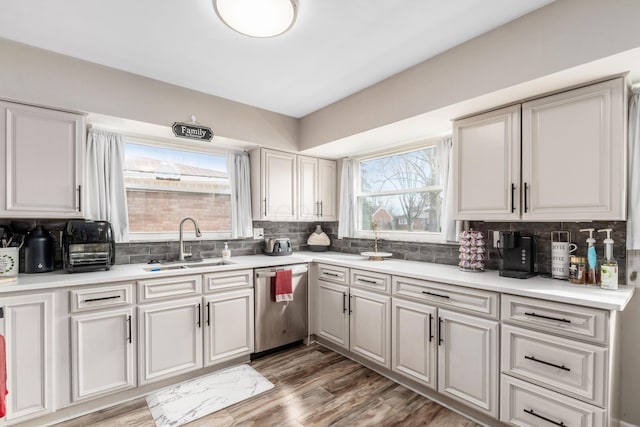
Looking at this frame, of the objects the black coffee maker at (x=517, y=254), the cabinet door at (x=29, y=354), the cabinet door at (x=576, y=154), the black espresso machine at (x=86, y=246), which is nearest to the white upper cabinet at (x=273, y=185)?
the black espresso machine at (x=86, y=246)

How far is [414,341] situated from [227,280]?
166cm

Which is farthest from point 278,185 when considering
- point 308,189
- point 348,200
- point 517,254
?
point 517,254

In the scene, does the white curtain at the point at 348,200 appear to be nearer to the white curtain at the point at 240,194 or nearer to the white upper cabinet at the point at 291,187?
the white upper cabinet at the point at 291,187

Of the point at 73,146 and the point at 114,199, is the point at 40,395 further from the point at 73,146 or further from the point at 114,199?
the point at 73,146

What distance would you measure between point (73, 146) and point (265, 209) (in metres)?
1.75

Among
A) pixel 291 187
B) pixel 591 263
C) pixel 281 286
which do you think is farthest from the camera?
pixel 291 187

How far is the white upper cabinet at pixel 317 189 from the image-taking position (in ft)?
12.3

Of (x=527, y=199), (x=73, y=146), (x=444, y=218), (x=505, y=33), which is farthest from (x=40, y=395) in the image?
(x=505, y=33)

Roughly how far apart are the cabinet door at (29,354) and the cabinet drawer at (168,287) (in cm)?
54

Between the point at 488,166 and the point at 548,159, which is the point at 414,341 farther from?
the point at 548,159

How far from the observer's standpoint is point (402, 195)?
3.39 meters

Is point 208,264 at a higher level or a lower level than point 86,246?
lower

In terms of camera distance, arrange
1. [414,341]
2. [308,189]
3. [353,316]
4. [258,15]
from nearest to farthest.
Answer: [258,15]
[414,341]
[353,316]
[308,189]

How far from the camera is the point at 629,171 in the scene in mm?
1858
